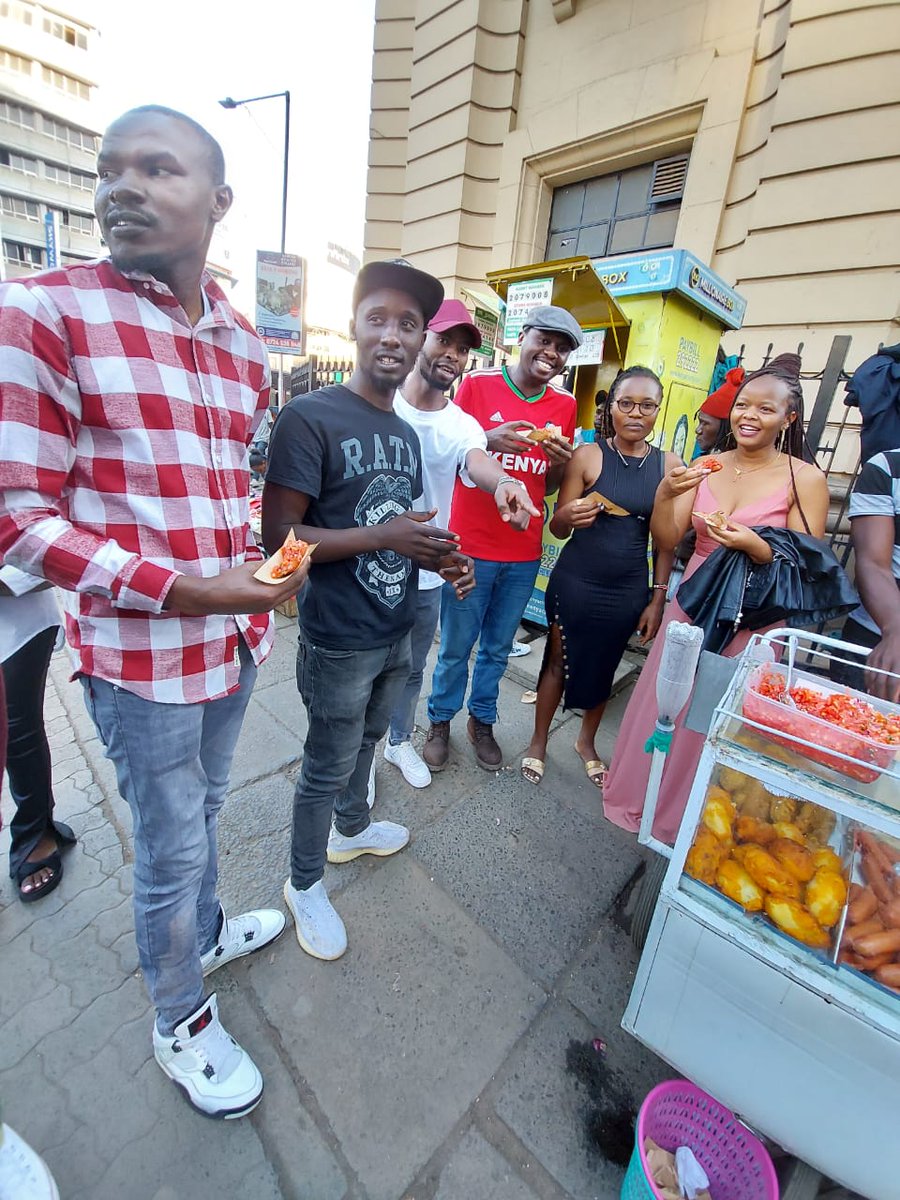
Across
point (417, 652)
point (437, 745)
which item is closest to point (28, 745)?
point (417, 652)

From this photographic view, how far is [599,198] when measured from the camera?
8.29 meters

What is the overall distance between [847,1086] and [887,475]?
1.98 m

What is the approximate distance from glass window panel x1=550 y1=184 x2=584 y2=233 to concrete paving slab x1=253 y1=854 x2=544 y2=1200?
10.2 meters

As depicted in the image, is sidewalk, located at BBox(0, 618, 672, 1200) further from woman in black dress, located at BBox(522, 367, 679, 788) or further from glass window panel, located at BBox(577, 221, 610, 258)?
glass window panel, located at BBox(577, 221, 610, 258)

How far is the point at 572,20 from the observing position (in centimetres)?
821

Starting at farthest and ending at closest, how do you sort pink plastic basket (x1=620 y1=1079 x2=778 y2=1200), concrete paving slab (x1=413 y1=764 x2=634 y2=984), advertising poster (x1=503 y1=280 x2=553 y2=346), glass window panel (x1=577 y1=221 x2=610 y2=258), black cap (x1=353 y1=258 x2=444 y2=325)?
A: 1. glass window panel (x1=577 y1=221 x2=610 y2=258)
2. advertising poster (x1=503 y1=280 x2=553 y2=346)
3. concrete paving slab (x1=413 y1=764 x2=634 y2=984)
4. black cap (x1=353 y1=258 x2=444 y2=325)
5. pink plastic basket (x1=620 y1=1079 x2=778 y2=1200)

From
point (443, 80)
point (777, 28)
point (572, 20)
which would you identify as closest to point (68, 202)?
point (443, 80)

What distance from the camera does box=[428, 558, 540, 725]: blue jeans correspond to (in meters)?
2.89

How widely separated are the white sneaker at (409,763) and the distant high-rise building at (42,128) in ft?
132

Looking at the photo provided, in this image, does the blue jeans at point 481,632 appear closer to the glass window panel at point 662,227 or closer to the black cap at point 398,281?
the black cap at point 398,281

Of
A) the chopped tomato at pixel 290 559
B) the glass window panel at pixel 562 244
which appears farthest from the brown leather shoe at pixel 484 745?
the glass window panel at pixel 562 244

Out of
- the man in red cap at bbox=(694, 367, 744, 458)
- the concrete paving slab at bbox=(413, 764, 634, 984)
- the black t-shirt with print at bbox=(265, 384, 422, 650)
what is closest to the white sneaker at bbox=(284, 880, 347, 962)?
the concrete paving slab at bbox=(413, 764, 634, 984)

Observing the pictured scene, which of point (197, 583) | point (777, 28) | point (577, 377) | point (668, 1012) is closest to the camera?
point (197, 583)

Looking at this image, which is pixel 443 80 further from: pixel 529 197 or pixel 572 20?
pixel 529 197
